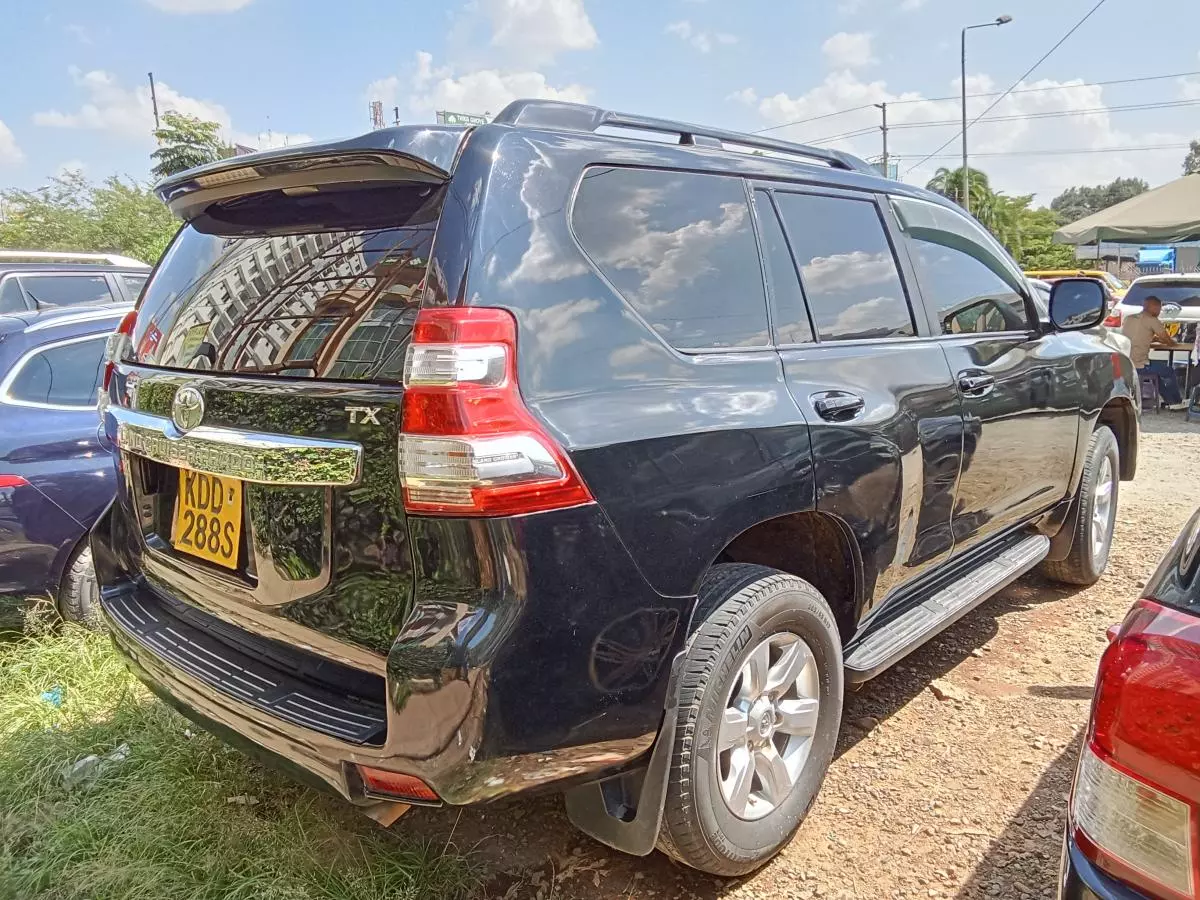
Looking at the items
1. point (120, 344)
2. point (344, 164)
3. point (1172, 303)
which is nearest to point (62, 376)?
point (120, 344)

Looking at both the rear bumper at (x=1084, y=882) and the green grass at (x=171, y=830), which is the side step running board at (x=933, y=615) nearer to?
the rear bumper at (x=1084, y=882)

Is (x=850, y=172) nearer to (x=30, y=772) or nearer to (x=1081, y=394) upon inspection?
(x=1081, y=394)

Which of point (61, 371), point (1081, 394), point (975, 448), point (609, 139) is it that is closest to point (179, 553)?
point (609, 139)

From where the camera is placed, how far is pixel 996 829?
247cm

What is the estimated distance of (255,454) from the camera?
6.05 ft

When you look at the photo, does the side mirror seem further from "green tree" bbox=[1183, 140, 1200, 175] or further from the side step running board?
"green tree" bbox=[1183, 140, 1200, 175]

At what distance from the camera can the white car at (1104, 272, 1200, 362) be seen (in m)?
9.91

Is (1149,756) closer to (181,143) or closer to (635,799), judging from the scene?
(635,799)

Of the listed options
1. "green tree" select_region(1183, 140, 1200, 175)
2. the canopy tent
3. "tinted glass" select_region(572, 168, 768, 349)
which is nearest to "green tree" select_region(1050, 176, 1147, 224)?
"green tree" select_region(1183, 140, 1200, 175)

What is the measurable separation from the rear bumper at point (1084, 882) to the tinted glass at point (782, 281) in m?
1.39

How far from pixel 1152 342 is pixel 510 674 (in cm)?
1089

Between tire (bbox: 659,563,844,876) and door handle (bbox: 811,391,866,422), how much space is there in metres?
0.47

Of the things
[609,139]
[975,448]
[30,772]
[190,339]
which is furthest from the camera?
[975,448]

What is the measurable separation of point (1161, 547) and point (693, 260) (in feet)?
14.4
